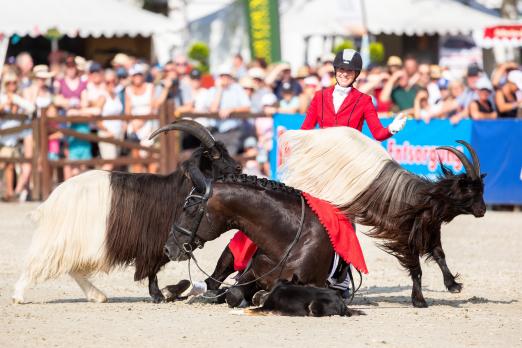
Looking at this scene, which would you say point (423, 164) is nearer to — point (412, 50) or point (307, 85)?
point (307, 85)

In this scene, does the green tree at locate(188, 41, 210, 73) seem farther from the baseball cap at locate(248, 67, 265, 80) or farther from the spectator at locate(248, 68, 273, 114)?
the spectator at locate(248, 68, 273, 114)

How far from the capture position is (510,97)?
58.0 feet

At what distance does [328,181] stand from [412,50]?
86.8 ft

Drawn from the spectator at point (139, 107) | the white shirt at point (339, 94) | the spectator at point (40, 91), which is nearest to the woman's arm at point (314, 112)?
the white shirt at point (339, 94)

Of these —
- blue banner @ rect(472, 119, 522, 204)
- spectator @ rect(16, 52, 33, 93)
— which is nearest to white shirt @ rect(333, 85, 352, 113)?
blue banner @ rect(472, 119, 522, 204)

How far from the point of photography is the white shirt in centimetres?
930

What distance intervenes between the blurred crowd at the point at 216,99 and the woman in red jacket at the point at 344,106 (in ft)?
27.6

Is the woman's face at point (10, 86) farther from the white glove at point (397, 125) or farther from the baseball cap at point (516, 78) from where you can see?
the white glove at point (397, 125)

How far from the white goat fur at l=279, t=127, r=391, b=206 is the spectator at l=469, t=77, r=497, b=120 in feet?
29.7

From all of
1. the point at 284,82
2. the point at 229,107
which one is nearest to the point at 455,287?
the point at 229,107

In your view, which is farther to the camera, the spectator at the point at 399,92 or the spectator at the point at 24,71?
the spectator at the point at 24,71

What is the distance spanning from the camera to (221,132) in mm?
18500

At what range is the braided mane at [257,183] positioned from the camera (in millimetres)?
8609

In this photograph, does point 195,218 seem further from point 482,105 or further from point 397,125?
point 482,105
